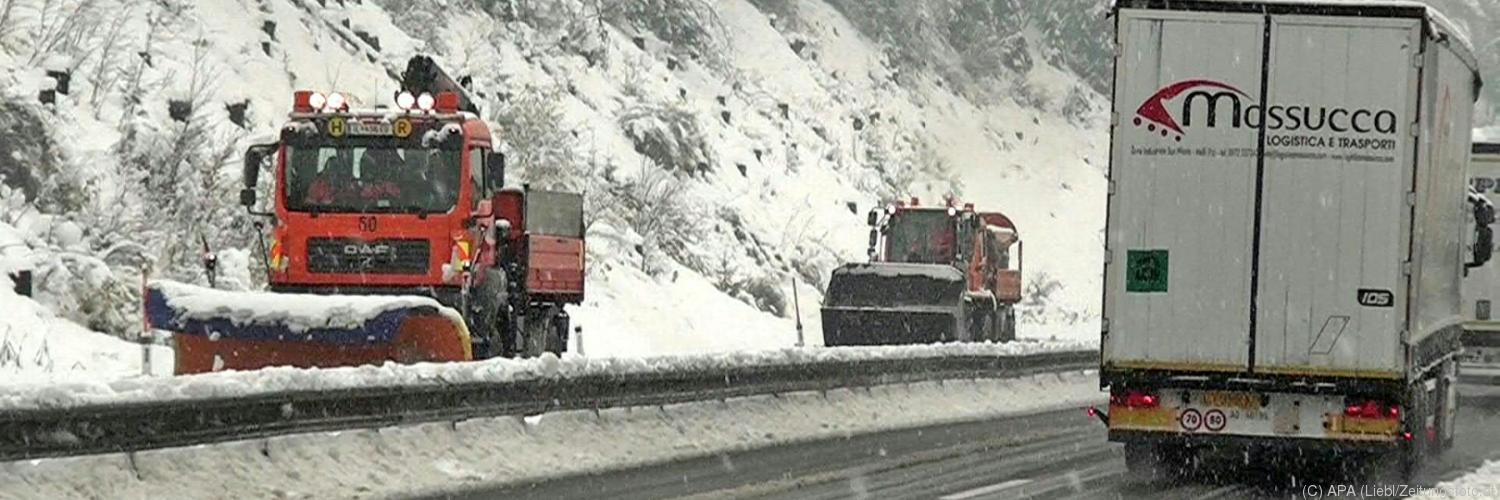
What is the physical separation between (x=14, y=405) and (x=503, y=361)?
573cm

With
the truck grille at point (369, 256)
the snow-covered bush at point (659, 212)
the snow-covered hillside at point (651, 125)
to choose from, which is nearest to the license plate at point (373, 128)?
the truck grille at point (369, 256)

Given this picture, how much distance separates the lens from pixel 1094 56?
6831 centimetres

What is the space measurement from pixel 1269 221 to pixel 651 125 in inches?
1126

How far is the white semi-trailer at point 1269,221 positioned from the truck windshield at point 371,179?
807 cm

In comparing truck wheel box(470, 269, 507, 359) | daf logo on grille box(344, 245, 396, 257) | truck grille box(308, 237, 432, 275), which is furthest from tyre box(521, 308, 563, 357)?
daf logo on grille box(344, 245, 396, 257)

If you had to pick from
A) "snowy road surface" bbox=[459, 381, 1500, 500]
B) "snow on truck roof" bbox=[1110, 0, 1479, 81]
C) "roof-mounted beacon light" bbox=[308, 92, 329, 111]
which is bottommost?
"snowy road surface" bbox=[459, 381, 1500, 500]

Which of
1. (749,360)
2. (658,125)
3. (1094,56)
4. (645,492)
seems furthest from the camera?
(1094,56)

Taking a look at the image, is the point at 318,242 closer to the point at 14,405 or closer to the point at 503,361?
the point at 503,361

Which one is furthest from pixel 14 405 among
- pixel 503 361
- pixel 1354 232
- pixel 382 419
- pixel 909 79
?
pixel 909 79

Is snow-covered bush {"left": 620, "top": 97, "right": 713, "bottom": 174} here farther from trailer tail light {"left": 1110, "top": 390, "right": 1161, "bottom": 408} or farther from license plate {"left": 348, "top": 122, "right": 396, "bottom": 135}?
trailer tail light {"left": 1110, "top": 390, "right": 1161, "bottom": 408}

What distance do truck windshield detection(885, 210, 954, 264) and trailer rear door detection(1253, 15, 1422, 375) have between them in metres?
22.9

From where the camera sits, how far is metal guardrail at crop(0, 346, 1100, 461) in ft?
40.4

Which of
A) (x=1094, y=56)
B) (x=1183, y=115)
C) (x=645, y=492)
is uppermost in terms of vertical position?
(x=1094, y=56)

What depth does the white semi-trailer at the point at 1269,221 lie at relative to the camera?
15156mm
